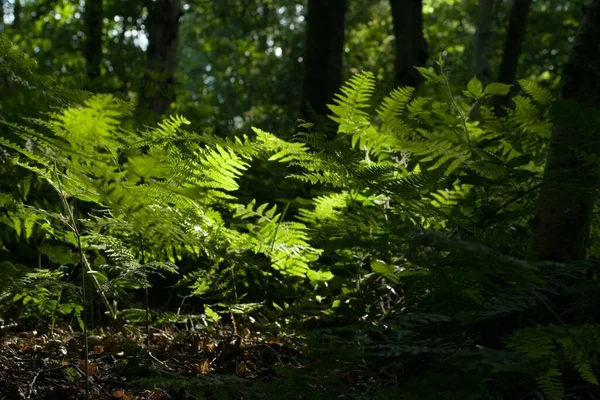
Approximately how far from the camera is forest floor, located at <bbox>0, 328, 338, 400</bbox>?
191cm

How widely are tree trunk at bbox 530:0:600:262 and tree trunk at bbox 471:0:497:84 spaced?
6167 mm

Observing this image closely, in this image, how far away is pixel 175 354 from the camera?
7.72ft

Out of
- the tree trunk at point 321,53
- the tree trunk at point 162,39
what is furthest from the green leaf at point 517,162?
the tree trunk at point 162,39

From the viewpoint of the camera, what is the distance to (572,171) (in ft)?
7.07

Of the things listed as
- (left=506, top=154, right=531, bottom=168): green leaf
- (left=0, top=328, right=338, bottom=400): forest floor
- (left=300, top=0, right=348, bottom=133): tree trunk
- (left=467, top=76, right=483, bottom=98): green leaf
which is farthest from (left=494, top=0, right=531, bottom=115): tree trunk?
(left=0, top=328, right=338, bottom=400): forest floor

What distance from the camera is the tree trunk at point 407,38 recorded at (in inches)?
245

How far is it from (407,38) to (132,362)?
16.4 ft

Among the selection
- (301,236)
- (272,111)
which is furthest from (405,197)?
(272,111)

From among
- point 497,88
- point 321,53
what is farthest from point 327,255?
point 321,53

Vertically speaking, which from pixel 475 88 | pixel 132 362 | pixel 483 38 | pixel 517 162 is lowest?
pixel 132 362

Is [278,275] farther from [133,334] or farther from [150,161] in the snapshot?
[150,161]

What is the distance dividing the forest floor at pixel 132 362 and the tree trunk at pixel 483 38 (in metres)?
6.74

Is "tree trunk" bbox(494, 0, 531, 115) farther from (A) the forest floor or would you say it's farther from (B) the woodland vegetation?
(A) the forest floor

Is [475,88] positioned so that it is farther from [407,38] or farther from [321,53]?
[407,38]
